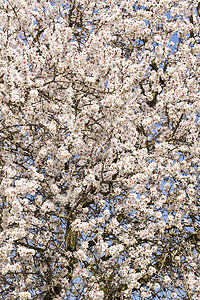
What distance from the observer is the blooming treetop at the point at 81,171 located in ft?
17.5

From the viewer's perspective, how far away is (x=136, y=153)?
19.3ft

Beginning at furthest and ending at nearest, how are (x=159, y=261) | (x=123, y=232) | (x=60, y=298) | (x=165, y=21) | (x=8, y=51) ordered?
(x=165, y=21) → (x=159, y=261) → (x=123, y=232) → (x=8, y=51) → (x=60, y=298)

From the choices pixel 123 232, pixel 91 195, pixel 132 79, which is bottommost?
pixel 123 232

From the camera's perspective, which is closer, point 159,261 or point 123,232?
point 123,232

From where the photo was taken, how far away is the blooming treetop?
534 centimetres

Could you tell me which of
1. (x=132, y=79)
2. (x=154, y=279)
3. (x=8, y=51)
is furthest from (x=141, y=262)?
(x=8, y=51)

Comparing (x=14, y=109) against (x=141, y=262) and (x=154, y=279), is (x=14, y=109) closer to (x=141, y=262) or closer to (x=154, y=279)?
(x=141, y=262)

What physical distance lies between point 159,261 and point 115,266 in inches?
51.6

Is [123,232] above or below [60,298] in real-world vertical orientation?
above

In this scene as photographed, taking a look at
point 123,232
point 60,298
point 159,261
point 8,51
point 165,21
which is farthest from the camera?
point 165,21

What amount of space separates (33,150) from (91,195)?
4.20 ft

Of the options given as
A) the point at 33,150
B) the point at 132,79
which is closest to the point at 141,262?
the point at 33,150

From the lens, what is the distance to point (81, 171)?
6.17 m

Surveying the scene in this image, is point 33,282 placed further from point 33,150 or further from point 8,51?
point 8,51
